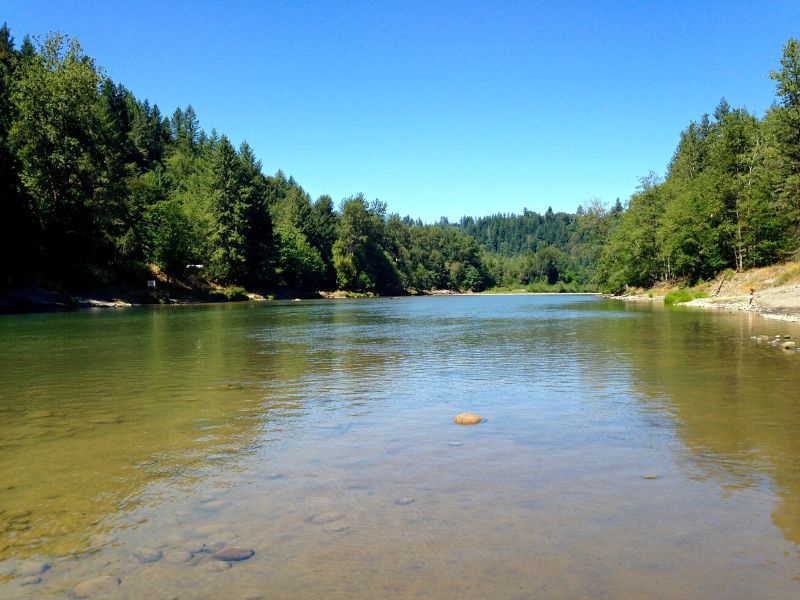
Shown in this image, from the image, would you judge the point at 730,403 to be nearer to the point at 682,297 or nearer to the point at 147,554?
the point at 147,554

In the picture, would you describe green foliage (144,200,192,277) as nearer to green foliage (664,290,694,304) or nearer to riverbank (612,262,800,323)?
green foliage (664,290,694,304)

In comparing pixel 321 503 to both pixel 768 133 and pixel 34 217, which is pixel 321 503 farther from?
pixel 768 133

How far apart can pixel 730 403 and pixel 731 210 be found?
7265cm

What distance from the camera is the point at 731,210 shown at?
75250 mm

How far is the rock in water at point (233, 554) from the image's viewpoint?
18.9ft

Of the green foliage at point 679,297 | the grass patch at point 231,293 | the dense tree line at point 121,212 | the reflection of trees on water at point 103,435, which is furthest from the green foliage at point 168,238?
the green foliage at point 679,297

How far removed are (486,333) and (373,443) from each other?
24269mm

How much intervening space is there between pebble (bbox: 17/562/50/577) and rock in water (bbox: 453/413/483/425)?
7.47 metres

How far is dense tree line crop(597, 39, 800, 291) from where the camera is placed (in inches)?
2339

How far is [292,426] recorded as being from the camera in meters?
11.5

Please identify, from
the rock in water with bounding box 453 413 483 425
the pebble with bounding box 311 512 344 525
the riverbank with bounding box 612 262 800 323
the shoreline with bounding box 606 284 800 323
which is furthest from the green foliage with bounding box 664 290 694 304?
the pebble with bounding box 311 512 344 525

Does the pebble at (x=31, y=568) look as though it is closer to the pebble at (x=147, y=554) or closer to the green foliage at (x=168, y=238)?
the pebble at (x=147, y=554)

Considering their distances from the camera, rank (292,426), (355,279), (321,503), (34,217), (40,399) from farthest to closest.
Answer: (355,279) → (34,217) → (40,399) → (292,426) → (321,503)

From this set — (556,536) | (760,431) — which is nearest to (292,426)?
(556,536)
